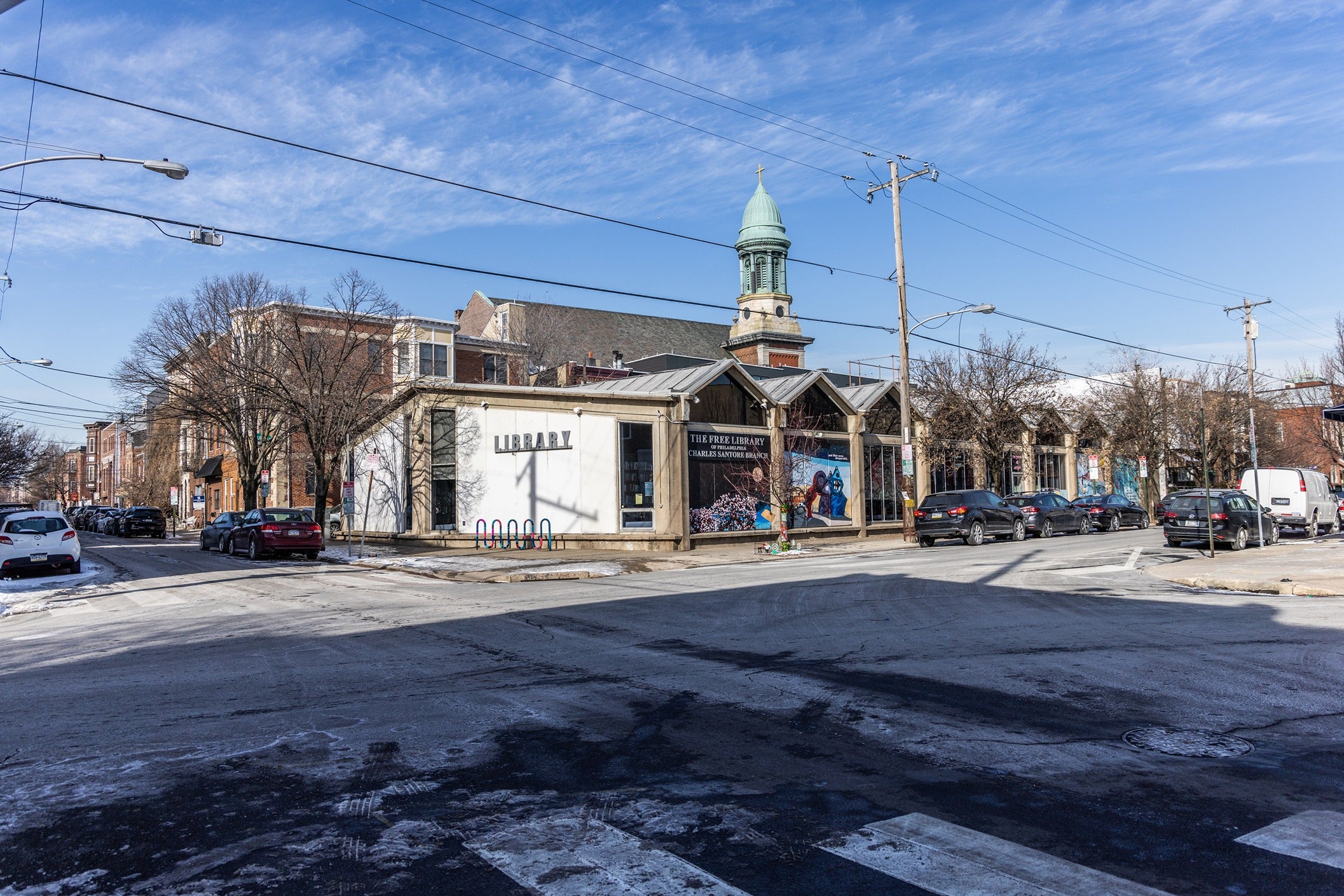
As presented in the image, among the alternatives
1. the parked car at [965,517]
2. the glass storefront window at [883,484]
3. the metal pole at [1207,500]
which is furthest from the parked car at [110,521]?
the metal pole at [1207,500]

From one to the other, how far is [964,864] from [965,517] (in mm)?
26145

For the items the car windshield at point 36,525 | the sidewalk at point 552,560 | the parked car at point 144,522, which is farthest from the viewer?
the parked car at point 144,522

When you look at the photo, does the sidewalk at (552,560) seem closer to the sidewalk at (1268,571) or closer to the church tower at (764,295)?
the sidewalk at (1268,571)

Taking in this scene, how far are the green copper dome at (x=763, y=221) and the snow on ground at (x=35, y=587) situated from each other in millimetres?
58471

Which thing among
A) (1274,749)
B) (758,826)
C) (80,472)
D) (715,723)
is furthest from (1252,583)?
(80,472)

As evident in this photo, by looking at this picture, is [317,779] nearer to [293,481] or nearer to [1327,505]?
[1327,505]

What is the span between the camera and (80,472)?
440 feet

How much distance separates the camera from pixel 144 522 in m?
51.6

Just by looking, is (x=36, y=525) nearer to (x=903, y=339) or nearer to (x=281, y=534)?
(x=281, y=534)

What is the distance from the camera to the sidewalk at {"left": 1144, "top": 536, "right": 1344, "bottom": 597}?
1469cm

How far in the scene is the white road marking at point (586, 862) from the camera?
12.4ft

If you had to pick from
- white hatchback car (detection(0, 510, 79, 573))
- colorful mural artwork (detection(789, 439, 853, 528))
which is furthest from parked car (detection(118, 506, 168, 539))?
colorful mural artwork (detection(789, 439, 853, 528))

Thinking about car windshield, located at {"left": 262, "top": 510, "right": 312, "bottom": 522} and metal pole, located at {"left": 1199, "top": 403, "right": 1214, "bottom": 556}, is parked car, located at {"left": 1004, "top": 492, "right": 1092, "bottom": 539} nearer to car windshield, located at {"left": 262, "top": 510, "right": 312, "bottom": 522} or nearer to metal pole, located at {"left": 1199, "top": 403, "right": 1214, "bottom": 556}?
metal pole, located at {"left": 1199, "top": 403, "right": 1214, "bottom": 556}

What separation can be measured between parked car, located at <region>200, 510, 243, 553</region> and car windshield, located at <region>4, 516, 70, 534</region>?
6776 millimetres
